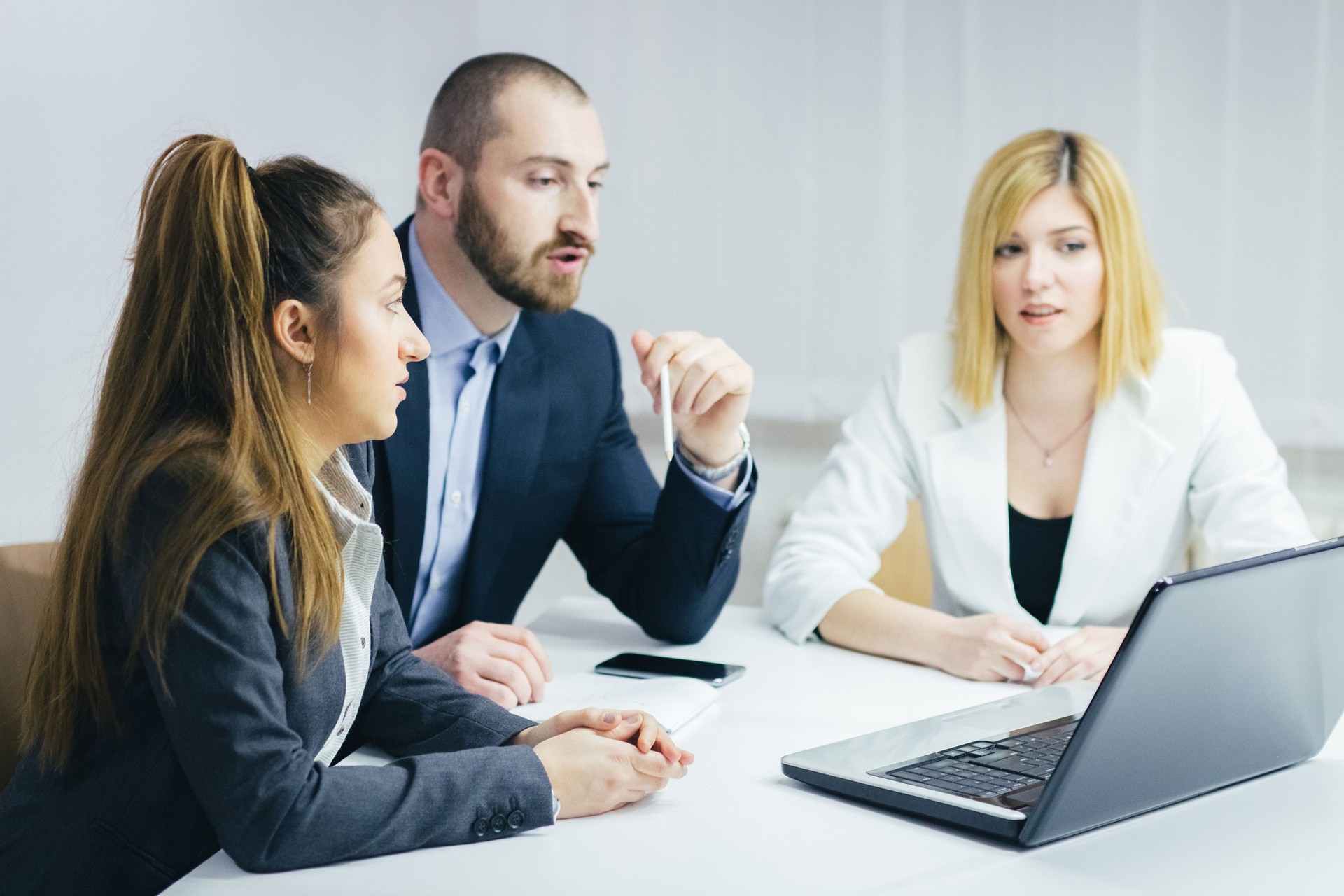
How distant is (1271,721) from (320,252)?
0.87m

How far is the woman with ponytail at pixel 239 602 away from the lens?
33.0 inches

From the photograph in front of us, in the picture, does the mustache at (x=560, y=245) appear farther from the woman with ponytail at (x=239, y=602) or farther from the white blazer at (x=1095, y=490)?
the woman with ponytail at (x=239, y=602)

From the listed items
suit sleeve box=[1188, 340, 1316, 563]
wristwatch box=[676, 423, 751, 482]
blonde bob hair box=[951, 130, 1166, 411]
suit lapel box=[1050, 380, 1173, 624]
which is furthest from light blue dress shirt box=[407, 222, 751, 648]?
suit sleeve box=[1188, 340, 1316, 563]

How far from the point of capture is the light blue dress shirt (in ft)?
5.67

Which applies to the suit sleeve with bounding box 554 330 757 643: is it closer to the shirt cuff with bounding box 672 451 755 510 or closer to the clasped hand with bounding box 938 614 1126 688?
the shirt cuff with bounding box 672 451 755 510

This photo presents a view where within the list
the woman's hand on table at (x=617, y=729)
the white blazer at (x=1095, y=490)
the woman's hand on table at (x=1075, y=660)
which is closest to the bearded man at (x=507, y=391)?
the white blazer at (x=1095, y=490)

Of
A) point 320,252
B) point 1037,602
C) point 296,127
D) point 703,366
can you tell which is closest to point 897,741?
point 703,366

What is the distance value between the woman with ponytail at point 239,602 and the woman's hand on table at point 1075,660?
53 cm

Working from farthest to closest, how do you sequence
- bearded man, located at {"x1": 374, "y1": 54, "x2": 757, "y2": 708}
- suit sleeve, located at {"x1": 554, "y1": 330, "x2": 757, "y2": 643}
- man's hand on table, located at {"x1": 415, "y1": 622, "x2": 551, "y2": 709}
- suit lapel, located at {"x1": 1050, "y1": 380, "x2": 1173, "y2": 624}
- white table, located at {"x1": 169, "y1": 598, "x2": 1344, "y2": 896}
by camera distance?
1. suit lapel, located at {"x1": 1050, "y1": 380, "x2": 1173, "y2": 624}
2. bearded man, located at {"x1": 374, "y1": 54, "x2": 757, "y2": 708}
3. suit sleeve, located at {"x1": 554, "y1": 330, "x2": 757, "y2": 643}
4. man's hand on table, located at {"x1": 415, "y1": 622, "x2": 551, "y2": 709}
5. white table, located at {"x1": 169, "y1": 598, "x2": 1344, "y2": 896}

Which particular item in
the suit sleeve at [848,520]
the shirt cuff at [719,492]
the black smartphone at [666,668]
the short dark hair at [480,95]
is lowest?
the black smartphone at [666,668]

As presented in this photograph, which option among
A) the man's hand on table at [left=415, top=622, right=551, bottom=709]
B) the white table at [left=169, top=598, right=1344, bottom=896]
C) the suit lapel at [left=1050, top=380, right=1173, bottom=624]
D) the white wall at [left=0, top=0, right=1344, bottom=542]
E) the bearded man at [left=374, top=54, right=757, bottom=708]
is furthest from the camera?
the white wall at [left=0, top=0, right=1344, bottom=542]

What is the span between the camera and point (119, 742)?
940mm

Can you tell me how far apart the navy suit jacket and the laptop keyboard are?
558 millimetres

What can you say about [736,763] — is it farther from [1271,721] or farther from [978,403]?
[978,403]
